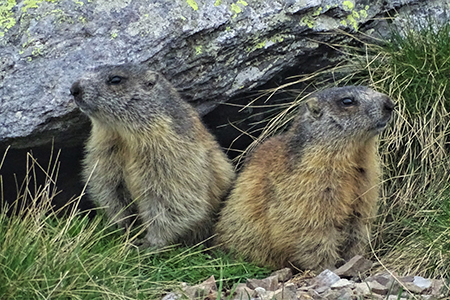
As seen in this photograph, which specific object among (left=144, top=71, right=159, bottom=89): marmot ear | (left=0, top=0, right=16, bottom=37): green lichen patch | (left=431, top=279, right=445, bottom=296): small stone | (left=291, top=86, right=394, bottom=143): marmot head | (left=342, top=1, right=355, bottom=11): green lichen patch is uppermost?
(left=0, top=0, right=16, bottom=37): green lichen patch

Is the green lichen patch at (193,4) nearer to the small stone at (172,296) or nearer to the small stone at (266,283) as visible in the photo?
the small stone at (266,283)

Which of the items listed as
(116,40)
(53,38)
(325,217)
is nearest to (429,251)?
(325,217)

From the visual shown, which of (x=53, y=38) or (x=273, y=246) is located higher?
(x=53, y=38)

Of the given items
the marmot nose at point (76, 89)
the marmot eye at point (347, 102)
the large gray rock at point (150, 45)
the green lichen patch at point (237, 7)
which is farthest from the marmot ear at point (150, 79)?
the marmot eye at point (347, 102)

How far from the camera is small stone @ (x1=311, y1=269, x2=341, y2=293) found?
5.16 m

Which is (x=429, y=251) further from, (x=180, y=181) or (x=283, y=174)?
(x=180, y=181)

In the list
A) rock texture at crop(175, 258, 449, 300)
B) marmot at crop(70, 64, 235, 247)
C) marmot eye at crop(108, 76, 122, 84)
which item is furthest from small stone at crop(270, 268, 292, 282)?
marmot eye at crop(108, 76, 122, 84)

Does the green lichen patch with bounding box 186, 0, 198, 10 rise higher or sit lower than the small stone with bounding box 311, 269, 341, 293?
higher

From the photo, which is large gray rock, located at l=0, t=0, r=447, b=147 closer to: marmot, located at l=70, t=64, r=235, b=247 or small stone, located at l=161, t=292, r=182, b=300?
marmot, located at l=70, t=64, r=235, b=247

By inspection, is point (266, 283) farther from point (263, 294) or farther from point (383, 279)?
point (383, 279)

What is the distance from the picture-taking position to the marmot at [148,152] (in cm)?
594

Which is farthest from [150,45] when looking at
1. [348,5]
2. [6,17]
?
[348,5]

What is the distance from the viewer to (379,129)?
5785 millimetres

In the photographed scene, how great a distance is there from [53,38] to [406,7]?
12.4 ft
